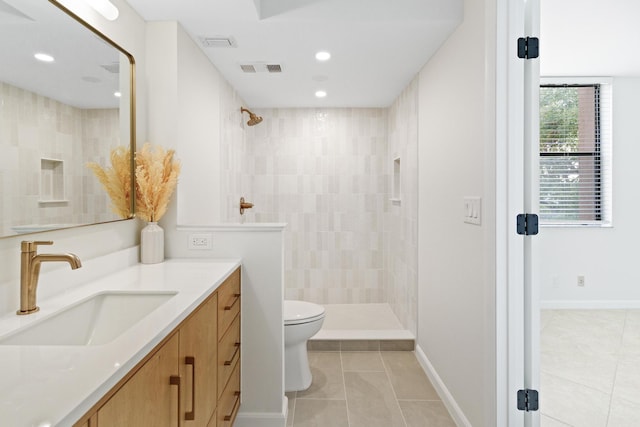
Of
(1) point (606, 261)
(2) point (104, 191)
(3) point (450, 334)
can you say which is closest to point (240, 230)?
(2) point (104, 191)

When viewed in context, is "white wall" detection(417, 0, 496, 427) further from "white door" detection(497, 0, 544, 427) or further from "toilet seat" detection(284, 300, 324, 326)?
"toilet seat" detection(284, 300, 324, 326)

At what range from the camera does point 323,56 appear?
263 centimetres

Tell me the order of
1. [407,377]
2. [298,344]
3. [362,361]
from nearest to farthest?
1. [298,344]
2. [407,377]
3. [362,361]

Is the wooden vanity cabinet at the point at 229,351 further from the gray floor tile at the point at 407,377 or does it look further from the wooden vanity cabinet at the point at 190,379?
the gray floor tile at the point at 407,377

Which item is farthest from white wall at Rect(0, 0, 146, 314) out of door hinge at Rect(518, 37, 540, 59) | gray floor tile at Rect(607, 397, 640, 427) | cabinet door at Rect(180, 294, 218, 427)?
gray floor tile at Rect(607, 397, 640, 427)

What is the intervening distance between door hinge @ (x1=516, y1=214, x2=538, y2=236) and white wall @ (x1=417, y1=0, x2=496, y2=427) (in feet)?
0.32

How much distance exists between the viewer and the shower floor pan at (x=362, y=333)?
315 centimetres

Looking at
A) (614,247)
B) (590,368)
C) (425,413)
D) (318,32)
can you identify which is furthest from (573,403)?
(318,32)

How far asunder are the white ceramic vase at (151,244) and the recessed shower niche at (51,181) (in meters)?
0.52

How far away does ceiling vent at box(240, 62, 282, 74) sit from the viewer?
109 inches

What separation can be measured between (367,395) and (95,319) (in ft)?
5.68

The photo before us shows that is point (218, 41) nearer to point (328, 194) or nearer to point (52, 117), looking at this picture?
point (52, 117)

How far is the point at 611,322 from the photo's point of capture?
368 centimetres

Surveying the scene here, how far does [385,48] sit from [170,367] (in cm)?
219
